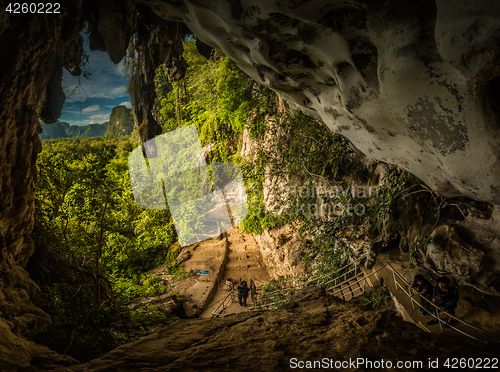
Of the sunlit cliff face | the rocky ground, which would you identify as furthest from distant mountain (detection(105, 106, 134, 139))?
the rocky ground

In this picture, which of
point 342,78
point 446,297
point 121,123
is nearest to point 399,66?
point 342,78

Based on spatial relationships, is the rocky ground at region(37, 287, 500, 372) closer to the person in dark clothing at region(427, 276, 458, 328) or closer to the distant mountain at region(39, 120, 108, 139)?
the person in dark clothing at region(427, 276, 458, 328)

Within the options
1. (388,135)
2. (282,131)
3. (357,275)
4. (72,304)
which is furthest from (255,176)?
(72,304)

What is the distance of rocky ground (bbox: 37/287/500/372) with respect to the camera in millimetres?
2225

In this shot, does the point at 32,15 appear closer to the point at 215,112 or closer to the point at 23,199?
the point at 23,199

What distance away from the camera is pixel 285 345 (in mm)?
2596

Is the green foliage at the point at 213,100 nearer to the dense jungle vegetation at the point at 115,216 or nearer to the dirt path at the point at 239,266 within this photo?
the dense jungle vegetation at the point at 115,216

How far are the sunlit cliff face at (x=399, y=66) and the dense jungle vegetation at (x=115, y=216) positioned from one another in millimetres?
1444

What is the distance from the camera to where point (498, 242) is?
11.6 feet

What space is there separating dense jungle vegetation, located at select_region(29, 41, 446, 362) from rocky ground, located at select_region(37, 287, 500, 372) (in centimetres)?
149

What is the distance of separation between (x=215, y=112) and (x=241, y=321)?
10.8m

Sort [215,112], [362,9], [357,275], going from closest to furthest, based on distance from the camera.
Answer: [362,9] < [357,275] < [215,112]

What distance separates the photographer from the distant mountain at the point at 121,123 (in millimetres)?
17891

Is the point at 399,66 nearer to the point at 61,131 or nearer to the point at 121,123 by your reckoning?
the point at 61,131
